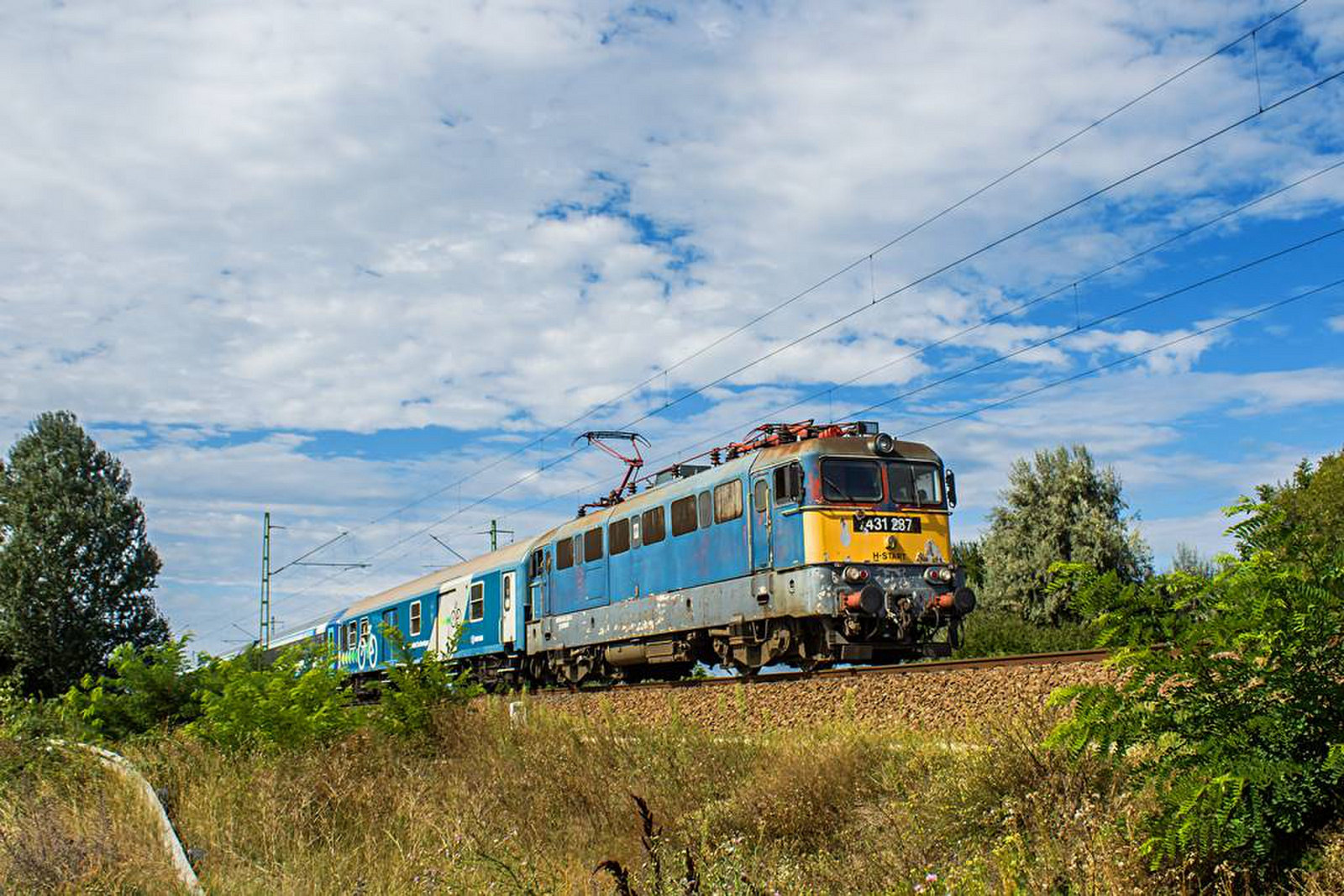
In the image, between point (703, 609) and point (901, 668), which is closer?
point (901, 668)

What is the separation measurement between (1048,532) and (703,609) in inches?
962

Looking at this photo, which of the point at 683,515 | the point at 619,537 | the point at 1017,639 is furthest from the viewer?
the point at 1017,639

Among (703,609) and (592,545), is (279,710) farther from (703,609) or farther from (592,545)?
(592,545)

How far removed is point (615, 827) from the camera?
815 cm

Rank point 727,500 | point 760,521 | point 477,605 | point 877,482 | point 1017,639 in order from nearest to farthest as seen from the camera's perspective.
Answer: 1. point 760,521
2. point 877,482
3. point 727,500
4. point 1017,639
5. point 477,605

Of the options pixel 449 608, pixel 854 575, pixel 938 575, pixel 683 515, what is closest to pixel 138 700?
pixel 683 515

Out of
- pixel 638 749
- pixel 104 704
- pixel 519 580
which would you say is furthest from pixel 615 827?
pixel 519 580

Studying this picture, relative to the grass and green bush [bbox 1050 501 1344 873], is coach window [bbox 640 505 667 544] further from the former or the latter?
green bush [bbox 1050 501 1344 873]

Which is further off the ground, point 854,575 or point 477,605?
→ point 477,605

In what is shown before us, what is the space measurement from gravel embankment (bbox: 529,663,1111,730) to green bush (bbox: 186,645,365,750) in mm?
2566

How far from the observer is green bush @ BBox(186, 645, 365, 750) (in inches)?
425

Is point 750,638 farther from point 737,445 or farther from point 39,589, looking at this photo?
point 39,589

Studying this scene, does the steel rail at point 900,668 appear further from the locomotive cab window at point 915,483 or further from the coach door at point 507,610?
the coach door at point 507,610

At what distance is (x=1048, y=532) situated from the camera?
38.5 m
